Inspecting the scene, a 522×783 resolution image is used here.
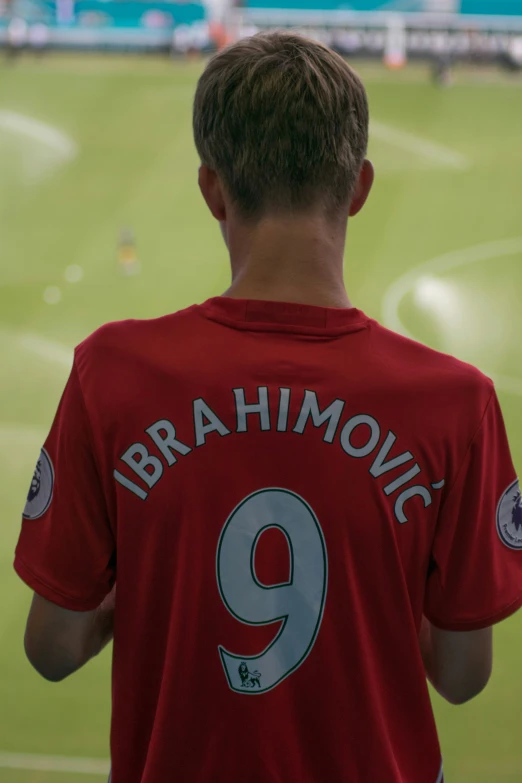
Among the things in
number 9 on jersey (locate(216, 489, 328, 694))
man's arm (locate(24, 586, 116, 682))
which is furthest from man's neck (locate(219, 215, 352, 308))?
man's arm (locate(24, 586, 116, 682))

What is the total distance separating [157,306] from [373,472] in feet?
21.0

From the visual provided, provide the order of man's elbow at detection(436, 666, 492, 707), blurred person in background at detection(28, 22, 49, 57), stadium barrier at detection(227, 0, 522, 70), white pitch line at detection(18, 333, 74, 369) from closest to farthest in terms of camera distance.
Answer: man's elbow at detection(436, 666, 492, 707)
white pitch line at detection(18, 333, 74, 369)
stadium barrier at detection(227, 0, 522, 70)
blurred person in background at detection(28, 22, 49, 57)

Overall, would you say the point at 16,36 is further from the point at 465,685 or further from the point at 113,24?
the point at 465,685

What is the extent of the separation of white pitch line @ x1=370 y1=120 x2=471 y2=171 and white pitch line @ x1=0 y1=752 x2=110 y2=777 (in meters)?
7.82

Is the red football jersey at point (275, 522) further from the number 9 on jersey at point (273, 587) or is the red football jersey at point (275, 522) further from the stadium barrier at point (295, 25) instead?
the stadium barrier at point (295, 25)

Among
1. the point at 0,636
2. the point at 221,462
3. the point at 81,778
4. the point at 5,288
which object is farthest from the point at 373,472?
the point at 5,288

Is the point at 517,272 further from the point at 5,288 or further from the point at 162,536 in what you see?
the point at 162,536

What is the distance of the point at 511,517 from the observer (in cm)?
175

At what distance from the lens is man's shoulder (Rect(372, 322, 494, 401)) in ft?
5.26

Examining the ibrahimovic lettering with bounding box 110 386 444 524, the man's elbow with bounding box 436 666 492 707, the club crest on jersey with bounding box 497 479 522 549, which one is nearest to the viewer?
the ibrahimovic lettering with bounding box 110 386 444 524

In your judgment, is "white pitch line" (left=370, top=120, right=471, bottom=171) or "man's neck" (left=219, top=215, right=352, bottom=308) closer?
"man's neck" (left=219, top=215, right=352, bottom=308)

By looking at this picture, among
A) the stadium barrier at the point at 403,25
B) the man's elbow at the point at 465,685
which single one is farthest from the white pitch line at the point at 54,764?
the stadium barrier at the point at 403,25

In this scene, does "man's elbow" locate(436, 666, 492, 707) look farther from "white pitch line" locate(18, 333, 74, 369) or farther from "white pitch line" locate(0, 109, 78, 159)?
"white pitch line" locate(0, 109, 78, 159)

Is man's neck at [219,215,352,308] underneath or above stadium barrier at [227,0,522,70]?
underneath
